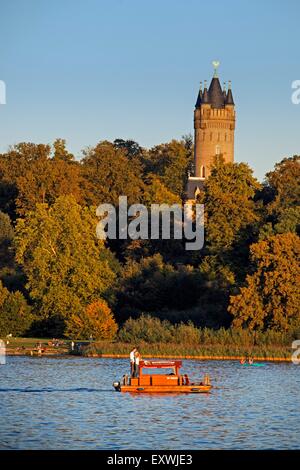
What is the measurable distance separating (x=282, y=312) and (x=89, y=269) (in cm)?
1796

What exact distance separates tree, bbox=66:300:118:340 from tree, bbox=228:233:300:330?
347 inches

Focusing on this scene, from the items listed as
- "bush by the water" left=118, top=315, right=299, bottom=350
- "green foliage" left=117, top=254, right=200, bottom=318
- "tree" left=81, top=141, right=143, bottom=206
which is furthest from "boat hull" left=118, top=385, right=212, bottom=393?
"tree" left=81, top=141, right=143, bottom=206

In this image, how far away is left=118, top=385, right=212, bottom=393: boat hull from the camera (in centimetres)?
5006

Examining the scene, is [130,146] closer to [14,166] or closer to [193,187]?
[193,187]

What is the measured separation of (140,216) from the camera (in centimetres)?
10131

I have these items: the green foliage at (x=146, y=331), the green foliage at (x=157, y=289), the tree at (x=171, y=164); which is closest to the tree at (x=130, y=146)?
the tree at (x=171, y=164)

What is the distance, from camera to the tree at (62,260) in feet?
274

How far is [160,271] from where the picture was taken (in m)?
83.6

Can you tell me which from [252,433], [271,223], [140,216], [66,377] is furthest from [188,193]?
[252,433]

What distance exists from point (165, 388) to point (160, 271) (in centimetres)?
3346

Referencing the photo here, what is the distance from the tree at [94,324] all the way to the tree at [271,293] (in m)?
8.81

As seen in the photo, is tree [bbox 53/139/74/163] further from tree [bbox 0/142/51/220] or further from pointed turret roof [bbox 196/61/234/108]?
pointed turret roof [bbox 196/61/234/108]

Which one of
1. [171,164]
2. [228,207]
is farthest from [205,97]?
[228,207]

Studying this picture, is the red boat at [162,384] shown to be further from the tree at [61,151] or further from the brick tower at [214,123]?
the brick tower at [214,123]
